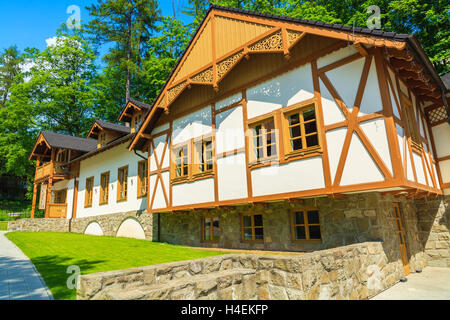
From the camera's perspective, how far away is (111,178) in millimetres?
17281

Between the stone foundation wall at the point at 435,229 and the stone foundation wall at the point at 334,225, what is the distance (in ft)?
1.03

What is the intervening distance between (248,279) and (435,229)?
8.30 meters

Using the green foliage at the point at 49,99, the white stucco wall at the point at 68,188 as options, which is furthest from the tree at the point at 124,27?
the white stucco wall at the point at 68,188

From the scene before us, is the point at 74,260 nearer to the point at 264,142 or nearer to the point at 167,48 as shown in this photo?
the point at 264,142

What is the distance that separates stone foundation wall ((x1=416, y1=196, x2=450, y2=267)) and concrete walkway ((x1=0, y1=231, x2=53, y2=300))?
11014mm

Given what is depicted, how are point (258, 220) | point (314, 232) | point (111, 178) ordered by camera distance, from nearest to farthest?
1. point (314, 232)
2. point (258, 220)
3. point (111, 178)

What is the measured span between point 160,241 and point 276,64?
9151 millimetres

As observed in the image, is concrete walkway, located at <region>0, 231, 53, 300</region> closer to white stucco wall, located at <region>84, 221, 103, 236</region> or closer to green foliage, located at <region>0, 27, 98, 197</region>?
white stucco wall, located at <region>84, 221, 103, 236</region>

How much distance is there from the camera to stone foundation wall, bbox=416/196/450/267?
9445mm

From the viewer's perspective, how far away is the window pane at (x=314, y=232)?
324 inches

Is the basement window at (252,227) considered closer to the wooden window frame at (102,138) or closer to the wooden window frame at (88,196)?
the wooden window frame at (88,196)

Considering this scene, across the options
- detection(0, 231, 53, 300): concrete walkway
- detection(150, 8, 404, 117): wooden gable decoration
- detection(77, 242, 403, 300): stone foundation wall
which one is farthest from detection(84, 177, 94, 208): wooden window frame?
detection(77, 242, 403, 300): stone foundation wall

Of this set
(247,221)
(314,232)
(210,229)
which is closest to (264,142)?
(247,221)

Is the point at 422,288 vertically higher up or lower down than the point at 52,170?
lower down
